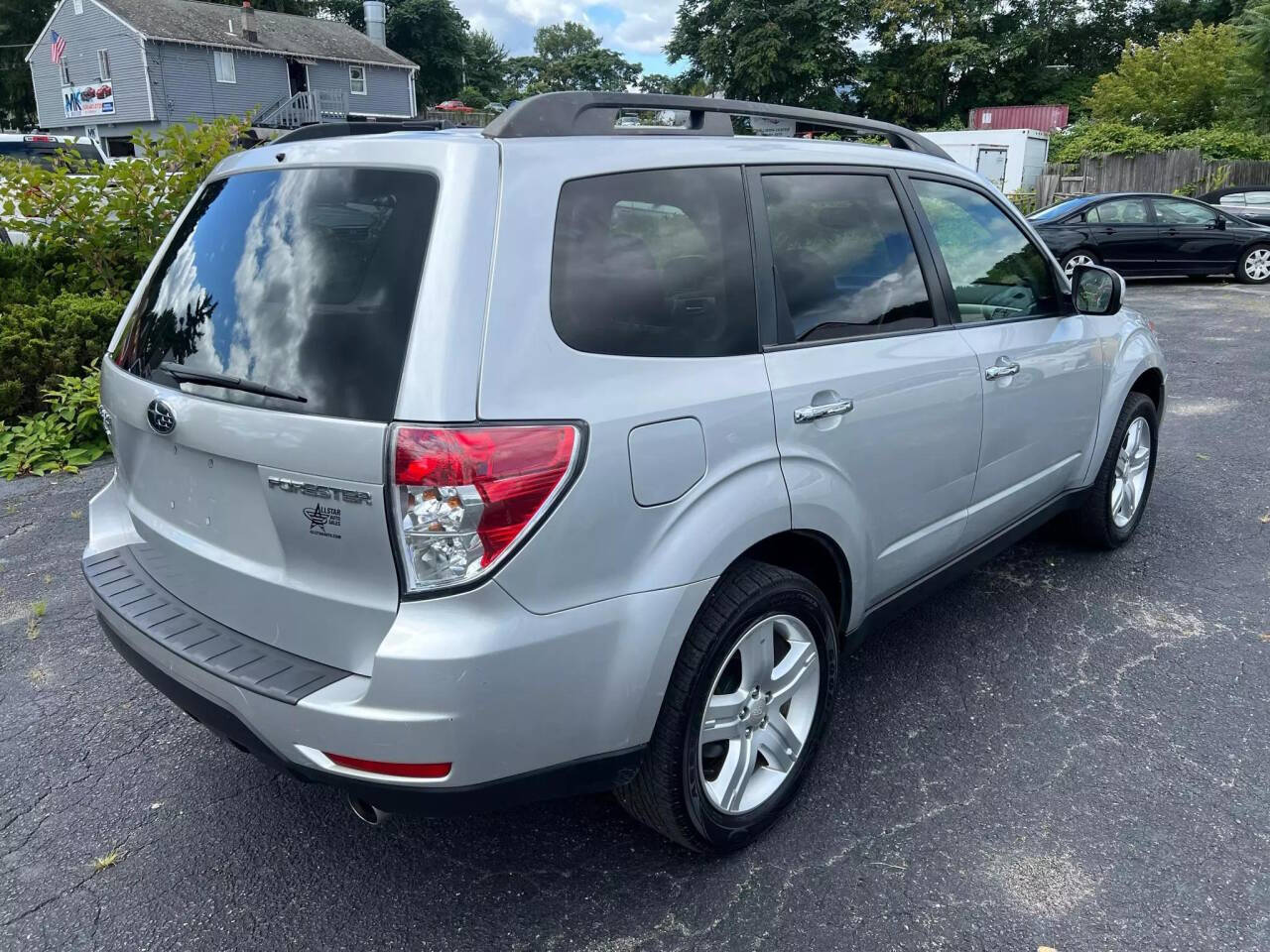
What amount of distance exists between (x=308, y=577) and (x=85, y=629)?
238 cm

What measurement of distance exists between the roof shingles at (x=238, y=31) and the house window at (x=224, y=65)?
45cm

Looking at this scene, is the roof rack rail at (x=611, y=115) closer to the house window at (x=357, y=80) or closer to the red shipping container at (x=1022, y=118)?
the red shipping container at (x=1022, y=118)

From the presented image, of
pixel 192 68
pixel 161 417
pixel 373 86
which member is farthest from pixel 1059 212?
pixel 373 86

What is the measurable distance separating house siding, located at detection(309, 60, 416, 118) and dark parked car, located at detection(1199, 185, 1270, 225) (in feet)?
117

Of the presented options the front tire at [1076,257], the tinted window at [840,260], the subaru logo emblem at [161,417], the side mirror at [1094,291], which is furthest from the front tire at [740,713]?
the front tire at [1076,257]

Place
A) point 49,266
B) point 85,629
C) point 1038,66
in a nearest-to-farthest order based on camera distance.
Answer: point 85,629 < point 49,266 < point 1038,66

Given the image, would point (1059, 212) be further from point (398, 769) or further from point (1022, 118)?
point (1022, 118)

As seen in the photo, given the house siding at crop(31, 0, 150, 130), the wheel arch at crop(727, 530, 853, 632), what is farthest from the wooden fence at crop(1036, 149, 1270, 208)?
the house siding at crop(31, 0, 150, 130)

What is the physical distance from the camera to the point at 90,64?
4119 cm

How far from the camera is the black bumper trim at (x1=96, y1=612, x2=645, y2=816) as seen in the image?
2.02 metres

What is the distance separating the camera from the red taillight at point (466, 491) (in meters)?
1.88

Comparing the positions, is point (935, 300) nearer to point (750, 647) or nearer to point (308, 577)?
point (750, 647)

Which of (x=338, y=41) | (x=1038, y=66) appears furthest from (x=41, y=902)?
(x=1038, y=66)

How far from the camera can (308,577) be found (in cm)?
208
